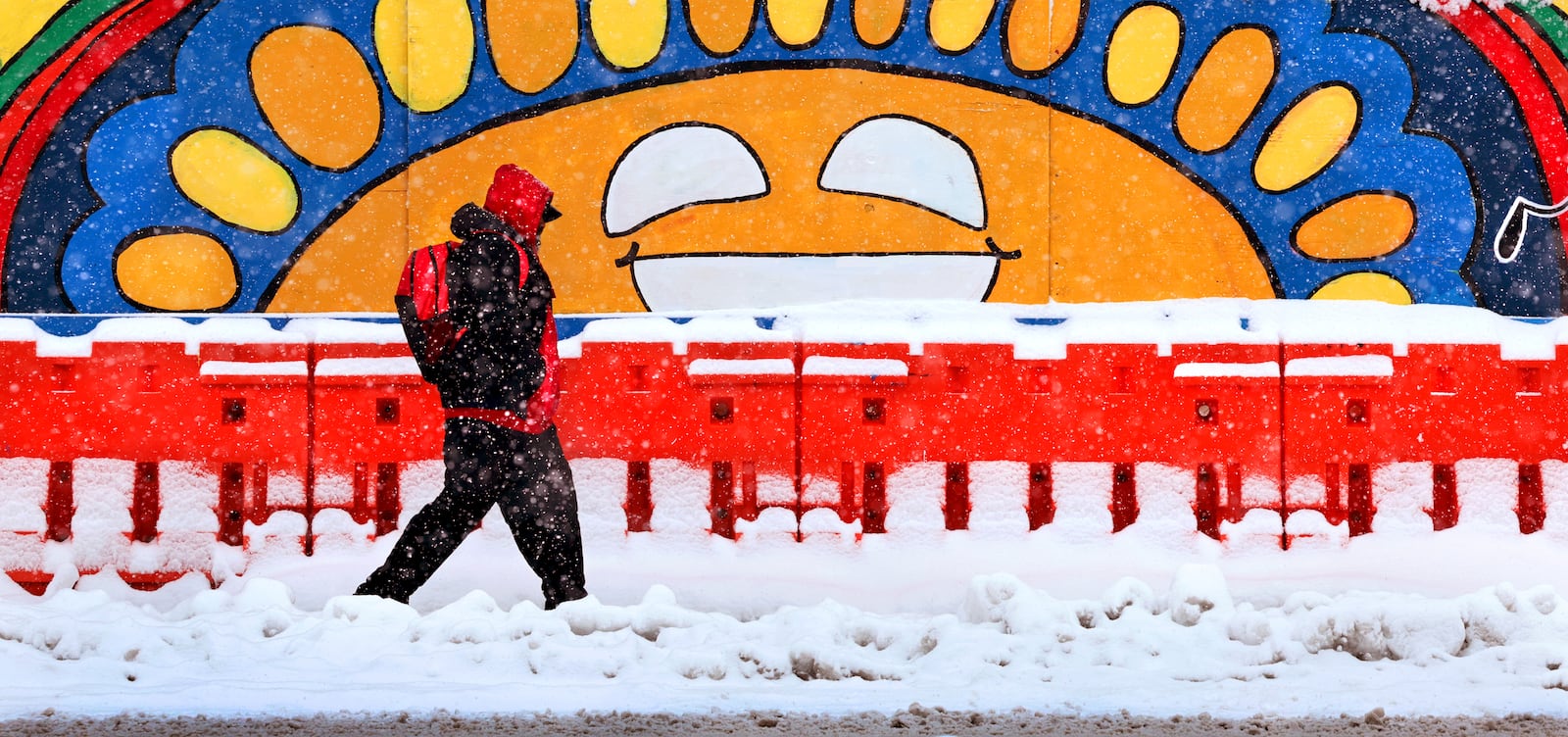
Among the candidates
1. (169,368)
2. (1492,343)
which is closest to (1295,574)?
(1492,343)

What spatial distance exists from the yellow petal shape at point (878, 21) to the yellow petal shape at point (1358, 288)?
106 inches

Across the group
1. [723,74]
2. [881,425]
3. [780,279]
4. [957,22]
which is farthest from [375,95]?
[881,425]

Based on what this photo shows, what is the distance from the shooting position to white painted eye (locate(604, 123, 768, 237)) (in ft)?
24.3

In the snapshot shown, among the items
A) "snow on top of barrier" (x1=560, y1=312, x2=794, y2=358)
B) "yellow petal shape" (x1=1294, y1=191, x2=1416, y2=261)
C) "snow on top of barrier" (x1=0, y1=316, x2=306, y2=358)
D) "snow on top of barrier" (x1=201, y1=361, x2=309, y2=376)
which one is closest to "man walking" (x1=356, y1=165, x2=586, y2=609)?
"snow on top of barrier" (x1=560, y1=312, x2=794, y2=358)

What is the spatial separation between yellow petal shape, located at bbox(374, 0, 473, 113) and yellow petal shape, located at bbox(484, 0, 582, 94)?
0.50 ft

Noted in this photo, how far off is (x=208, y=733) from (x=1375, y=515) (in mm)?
5286

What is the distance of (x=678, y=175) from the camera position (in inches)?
292

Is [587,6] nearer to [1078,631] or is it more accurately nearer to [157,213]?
[157,213]

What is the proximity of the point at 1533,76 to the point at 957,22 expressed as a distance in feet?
10.1

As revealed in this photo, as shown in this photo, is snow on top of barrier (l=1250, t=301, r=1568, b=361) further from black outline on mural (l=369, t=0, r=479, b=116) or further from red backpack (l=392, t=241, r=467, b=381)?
black outline on mural (l=369, t=0, r=479, b=116)

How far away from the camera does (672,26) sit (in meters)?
7.43

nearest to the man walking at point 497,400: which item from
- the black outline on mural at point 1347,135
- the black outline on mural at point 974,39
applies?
the black outline on mural at point 974,39

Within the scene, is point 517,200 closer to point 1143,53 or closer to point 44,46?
point 44,46

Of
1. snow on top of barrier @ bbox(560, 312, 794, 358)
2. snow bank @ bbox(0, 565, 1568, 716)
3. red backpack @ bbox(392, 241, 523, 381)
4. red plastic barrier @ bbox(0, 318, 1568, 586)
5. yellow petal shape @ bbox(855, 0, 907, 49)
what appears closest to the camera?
snow bank @ bbox(0, 565, 1568, 716)
